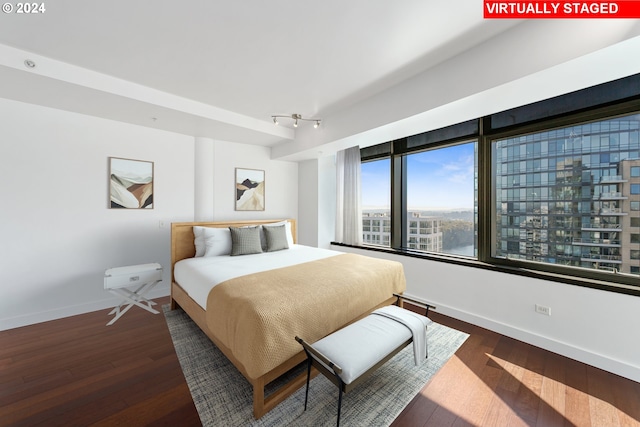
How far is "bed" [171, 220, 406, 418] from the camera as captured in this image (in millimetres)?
1536

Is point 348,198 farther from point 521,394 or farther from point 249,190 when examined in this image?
point 521,394

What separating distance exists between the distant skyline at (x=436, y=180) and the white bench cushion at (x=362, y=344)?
2049 mm

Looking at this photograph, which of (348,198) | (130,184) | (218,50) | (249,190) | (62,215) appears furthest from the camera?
(249,190)

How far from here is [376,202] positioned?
411 cm

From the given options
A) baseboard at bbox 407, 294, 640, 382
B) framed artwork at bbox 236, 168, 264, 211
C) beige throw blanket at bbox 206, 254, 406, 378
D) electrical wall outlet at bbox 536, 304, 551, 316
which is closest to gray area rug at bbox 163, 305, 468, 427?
beige throw blanket at bbox 206, 254, 406, 378

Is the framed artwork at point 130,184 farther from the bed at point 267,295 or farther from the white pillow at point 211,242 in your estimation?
the white pillow at point 211,242

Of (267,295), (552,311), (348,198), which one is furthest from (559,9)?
(348,198)

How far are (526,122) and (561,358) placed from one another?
2237mm

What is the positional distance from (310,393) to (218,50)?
2796mm

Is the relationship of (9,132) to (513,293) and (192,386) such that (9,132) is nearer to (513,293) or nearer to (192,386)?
(192,386)

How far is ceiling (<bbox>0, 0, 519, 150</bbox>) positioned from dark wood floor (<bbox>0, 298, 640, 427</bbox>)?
7.98ft

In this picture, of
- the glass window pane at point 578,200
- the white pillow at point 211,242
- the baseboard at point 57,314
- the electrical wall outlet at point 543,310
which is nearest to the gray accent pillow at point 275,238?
the white pillow at point 211,242

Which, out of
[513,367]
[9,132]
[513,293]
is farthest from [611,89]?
[9,132]

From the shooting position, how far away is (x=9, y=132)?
2527 mm
